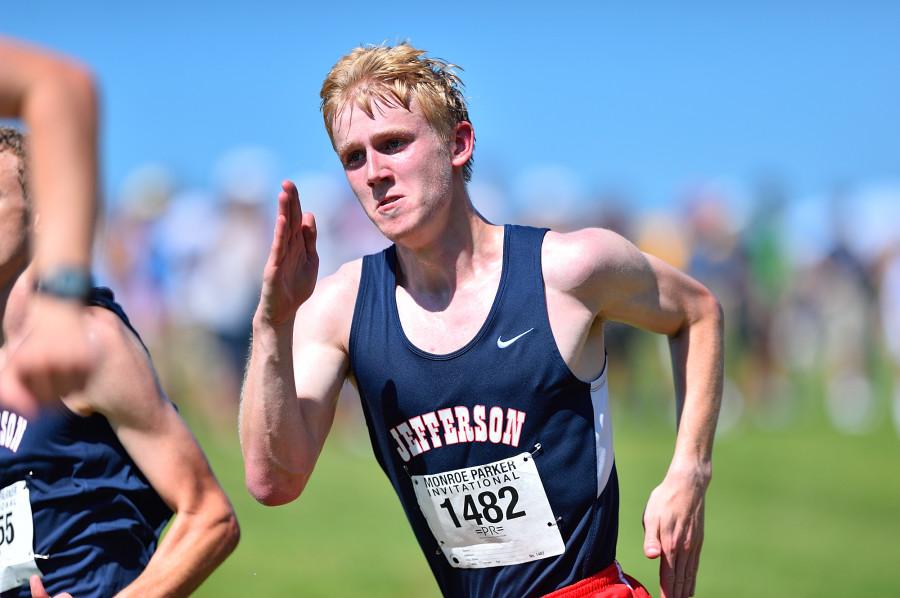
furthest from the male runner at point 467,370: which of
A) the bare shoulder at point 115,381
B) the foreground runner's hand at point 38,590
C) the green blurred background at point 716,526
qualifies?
the green blurred background at point 716,526

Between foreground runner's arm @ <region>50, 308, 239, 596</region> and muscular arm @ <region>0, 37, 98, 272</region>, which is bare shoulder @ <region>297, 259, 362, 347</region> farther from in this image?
muscular arm @ <region>0, 37, 98, 272</region>

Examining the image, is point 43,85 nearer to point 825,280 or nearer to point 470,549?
point 470,549

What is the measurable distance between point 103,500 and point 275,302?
0.74 m

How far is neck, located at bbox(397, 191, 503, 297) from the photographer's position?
12.3ft

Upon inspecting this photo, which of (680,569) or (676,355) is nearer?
(680,569)

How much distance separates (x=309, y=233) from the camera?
11.0 ft

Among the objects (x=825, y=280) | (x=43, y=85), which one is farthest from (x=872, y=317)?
(x=43, y=85)

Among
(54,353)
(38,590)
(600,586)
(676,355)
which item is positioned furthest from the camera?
(676,355)

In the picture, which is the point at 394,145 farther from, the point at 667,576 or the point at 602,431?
the point at 667,576

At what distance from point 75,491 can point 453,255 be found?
1.28m

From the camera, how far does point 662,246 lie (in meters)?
21.8

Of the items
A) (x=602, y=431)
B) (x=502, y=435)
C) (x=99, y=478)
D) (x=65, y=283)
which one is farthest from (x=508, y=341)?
(x=65, y=283)

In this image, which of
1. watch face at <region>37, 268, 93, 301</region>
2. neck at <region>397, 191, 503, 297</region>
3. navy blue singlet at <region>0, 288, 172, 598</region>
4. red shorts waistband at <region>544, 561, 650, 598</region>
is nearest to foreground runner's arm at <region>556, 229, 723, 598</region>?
red shorts waistband at <region>544, 561, 650, 598</region>

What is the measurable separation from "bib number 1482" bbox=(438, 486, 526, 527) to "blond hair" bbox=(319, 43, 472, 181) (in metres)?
1.06
